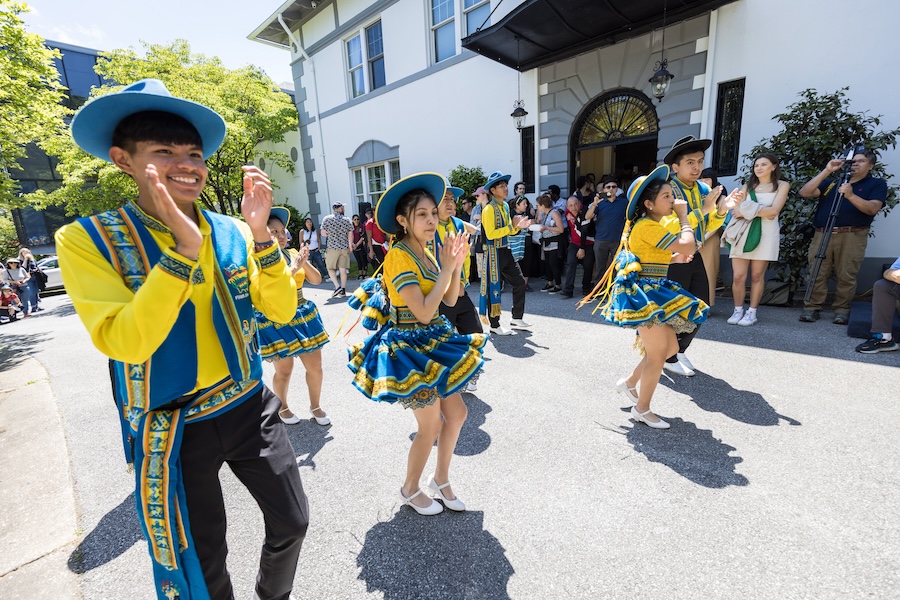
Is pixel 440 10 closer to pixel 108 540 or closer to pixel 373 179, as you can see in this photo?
pixel 373 179

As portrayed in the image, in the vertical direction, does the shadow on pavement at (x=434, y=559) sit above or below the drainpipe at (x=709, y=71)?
below

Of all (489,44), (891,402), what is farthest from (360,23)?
(891,402)

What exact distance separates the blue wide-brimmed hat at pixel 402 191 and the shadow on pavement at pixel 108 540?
88.6 inches

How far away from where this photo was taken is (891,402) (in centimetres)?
329

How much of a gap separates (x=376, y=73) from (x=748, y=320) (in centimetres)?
1181

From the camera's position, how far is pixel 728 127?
22.4 feet

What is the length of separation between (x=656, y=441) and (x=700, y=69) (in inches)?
261

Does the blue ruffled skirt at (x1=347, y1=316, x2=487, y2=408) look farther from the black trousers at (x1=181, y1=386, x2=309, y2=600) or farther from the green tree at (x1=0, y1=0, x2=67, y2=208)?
the green tree at (x1=0, y1=0, x2=67, y2=208)

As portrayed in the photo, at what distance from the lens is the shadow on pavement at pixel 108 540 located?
2236mm

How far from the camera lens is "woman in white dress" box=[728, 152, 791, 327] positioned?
5.20m

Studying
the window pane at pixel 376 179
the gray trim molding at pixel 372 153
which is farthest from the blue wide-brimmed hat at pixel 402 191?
the window pane at pixel 376 179

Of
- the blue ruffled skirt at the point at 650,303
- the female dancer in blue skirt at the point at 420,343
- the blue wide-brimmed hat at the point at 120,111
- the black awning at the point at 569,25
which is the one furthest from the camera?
the black awning at the point at 569,25

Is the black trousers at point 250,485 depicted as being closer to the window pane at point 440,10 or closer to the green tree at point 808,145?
the green tree at point 808,145

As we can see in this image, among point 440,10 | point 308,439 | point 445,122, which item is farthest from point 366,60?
point 308,439
